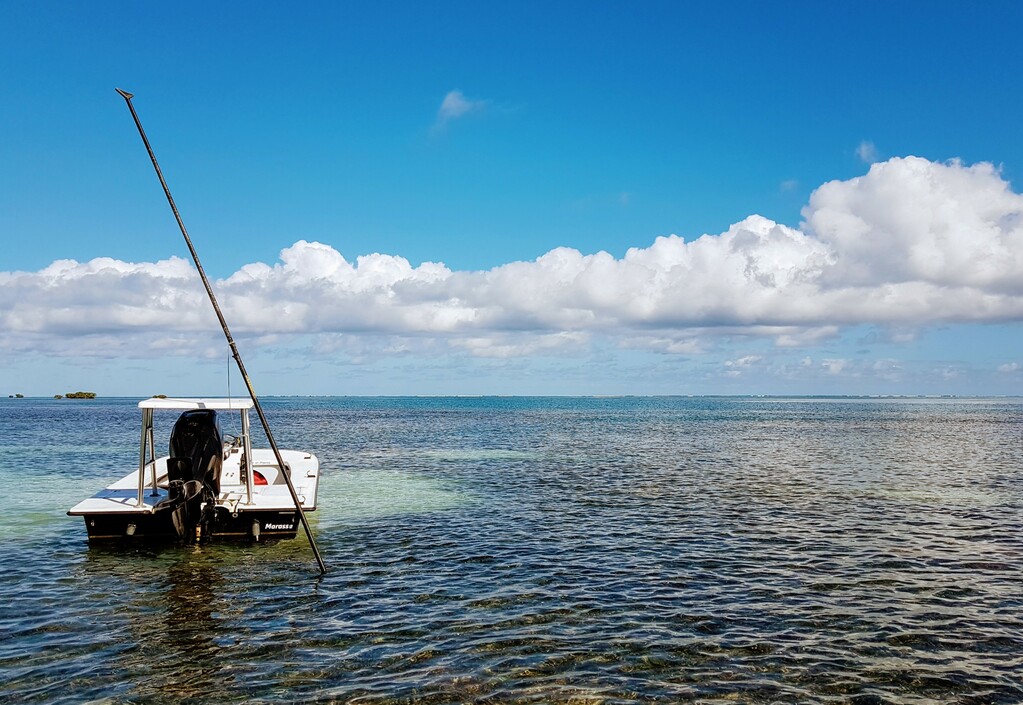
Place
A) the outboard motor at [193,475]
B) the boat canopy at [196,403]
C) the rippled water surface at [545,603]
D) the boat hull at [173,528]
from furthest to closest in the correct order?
the boat hull at [173,528], the outboard motor at [193,475], the boat canopy at [196,403], the rippled water surface at [545,603]

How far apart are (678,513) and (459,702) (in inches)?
773

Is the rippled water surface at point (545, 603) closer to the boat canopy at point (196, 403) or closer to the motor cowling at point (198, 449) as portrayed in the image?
the motor cowling at point (198, 449)

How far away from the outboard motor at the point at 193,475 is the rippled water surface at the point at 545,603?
984 mm

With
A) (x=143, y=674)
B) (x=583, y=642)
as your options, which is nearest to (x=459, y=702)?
(x=583, y=642)

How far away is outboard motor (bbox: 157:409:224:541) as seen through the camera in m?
21.9

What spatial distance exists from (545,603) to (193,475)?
38.7 ft

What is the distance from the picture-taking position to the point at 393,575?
19.7 meters

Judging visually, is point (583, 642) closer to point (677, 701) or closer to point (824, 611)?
point (677, 701)

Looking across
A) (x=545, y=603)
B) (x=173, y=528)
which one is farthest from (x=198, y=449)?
(x=545, y=603)

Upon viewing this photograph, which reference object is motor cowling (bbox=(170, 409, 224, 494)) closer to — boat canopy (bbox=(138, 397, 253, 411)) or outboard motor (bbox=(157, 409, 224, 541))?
outboard motor (bbox=(157, 409, 224, 541))

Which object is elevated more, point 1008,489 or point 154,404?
point 154,404

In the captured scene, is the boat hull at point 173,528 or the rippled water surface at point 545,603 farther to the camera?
the boat hull at point 173,528

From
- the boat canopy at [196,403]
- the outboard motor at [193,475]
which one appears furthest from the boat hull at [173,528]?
the boat canopy at [196,403]

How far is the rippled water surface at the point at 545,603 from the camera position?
12602 millimetres
